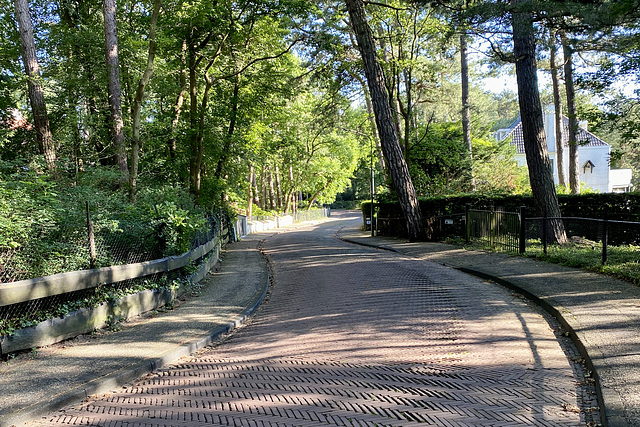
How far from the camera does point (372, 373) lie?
560cm

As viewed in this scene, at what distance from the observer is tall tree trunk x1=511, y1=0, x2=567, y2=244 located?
15.6m

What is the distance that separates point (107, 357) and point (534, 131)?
14.6 meters

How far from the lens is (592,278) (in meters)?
10.1

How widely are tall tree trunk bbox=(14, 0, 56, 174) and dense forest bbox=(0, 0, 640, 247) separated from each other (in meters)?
0.04

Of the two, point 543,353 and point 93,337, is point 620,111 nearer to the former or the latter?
point 543,353

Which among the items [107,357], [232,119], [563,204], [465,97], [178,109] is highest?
[465,97]

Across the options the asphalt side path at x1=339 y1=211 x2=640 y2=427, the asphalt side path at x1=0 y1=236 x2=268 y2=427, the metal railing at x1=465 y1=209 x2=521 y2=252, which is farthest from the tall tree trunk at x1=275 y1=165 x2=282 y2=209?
the asphalt side path at x1=0 y1=236 x2=268 y2=427

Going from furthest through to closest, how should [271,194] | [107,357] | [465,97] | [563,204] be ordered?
[271,194]
[465,97]
[563,204]
[107,357]

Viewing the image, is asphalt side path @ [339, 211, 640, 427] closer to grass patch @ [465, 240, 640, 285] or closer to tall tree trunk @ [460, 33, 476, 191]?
grass patch @ [465, 240, 640, 285]

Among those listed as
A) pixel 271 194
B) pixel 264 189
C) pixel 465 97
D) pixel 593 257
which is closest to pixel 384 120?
pixel 465 97

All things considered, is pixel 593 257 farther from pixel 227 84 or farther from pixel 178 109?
pixel 227 84

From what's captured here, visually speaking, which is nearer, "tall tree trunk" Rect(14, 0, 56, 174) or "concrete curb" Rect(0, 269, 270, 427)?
"concrete curb" Rect(0, 269, 270, 427)

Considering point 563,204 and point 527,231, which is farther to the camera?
point 563,204

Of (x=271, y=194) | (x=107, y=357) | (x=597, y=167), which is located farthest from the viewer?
(x=271, y=194)
